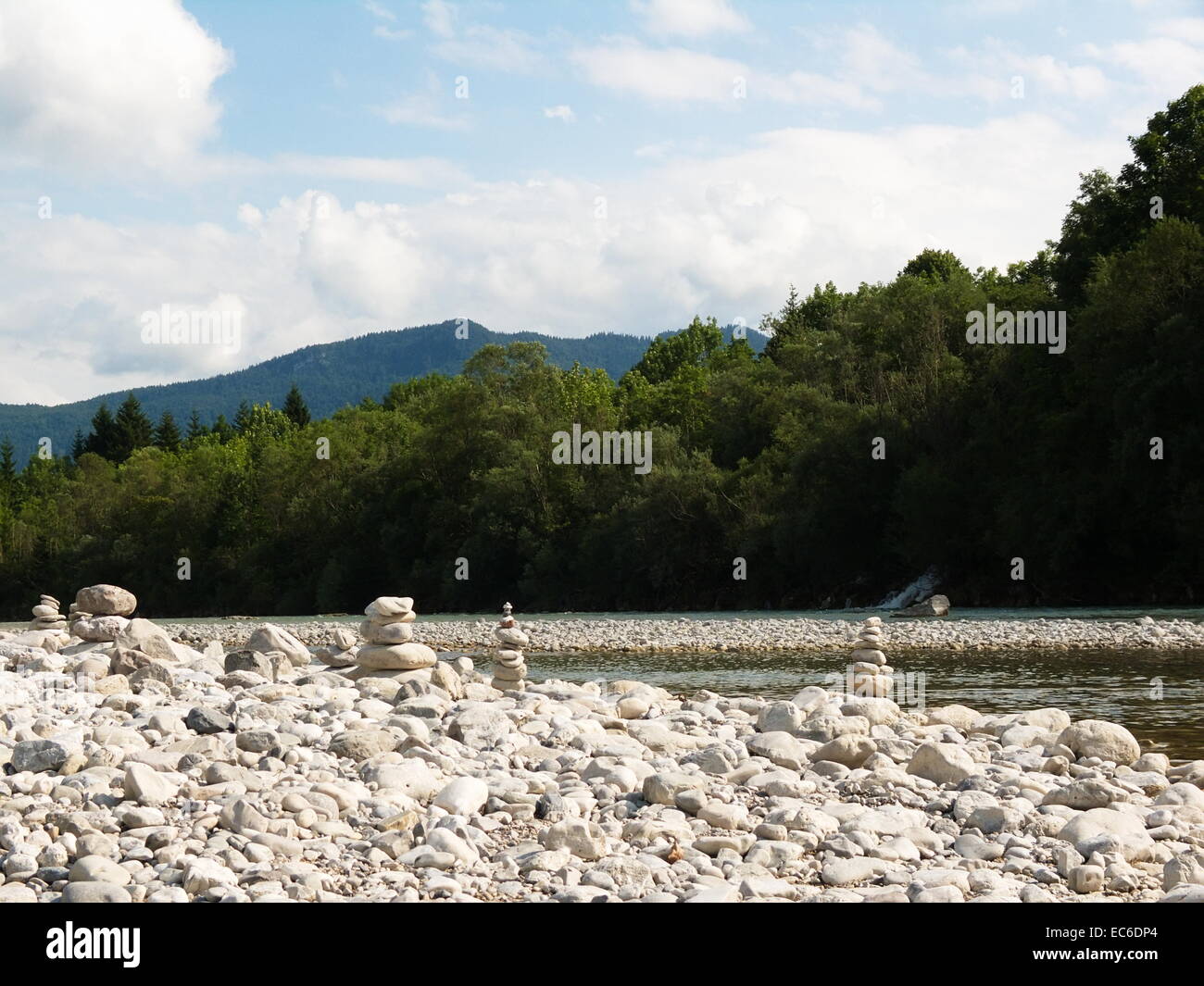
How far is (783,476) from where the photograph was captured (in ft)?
171

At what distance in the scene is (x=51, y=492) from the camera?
100 metres

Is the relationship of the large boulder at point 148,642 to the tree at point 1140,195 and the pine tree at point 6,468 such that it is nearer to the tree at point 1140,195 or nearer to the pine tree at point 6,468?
the tree at point 1140,195

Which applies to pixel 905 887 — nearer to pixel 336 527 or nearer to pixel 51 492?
pixel 336 527

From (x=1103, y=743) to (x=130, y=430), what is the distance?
111323mm

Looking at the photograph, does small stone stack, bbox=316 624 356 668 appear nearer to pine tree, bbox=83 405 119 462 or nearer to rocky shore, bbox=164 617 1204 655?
rocky shore, bbox=164 617 1204 655

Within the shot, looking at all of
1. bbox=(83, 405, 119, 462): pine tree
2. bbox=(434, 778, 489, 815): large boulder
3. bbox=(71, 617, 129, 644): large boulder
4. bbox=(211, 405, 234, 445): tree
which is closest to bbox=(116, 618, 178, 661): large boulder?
bbox=(71, 617, 129, 644): large boulder

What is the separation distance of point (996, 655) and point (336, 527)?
52.7 metres

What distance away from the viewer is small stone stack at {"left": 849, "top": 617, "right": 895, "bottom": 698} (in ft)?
53.2

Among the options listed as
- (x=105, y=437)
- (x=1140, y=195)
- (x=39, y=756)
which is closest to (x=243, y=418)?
(x=105, y=437)

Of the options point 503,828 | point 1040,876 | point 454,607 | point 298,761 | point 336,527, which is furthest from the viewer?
point 336,527

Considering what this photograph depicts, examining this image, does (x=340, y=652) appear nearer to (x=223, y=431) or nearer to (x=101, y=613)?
(x=101, y=613)

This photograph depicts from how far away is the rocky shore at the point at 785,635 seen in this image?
86.6 feet

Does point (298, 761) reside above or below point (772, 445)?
below

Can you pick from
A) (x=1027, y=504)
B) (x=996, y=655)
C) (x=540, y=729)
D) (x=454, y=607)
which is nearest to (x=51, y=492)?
(x=454, y=607)
